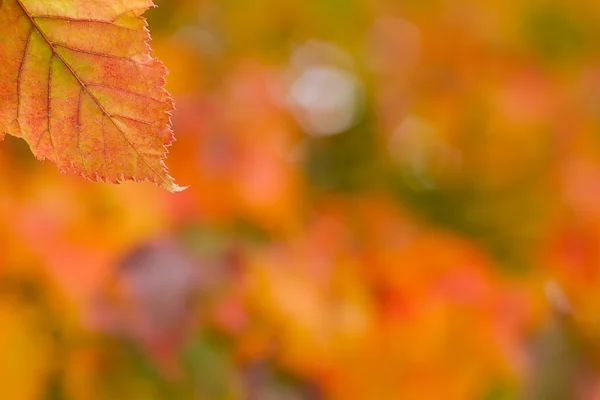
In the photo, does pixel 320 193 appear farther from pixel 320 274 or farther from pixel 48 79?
pixel 48 79

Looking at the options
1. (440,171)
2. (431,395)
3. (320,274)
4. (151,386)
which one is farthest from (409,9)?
(151,386)

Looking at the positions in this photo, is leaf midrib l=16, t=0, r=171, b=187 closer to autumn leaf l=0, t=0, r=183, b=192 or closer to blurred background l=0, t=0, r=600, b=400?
autumn leaf l=0, t=0, r=183, b=192

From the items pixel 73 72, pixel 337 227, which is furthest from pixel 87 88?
pixel 337 227

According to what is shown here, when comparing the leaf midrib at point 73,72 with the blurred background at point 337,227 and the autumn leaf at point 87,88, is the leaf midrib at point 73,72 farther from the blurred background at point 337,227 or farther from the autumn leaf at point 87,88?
the blurred background at point 337,227

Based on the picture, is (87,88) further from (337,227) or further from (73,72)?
(337,227)

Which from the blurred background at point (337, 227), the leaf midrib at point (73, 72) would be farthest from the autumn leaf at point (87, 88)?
the blurred background at point (337, 227)
